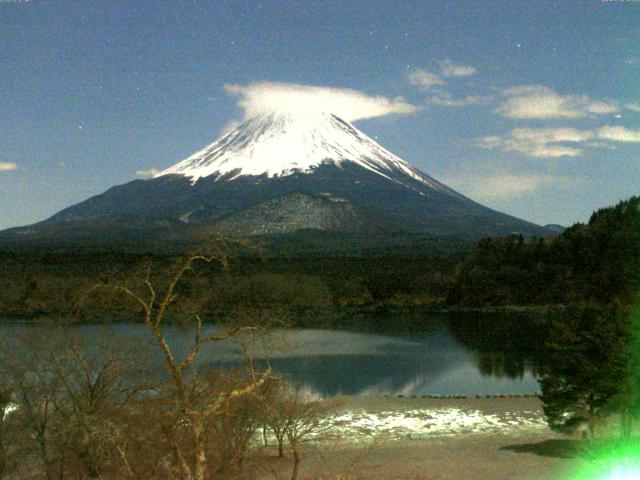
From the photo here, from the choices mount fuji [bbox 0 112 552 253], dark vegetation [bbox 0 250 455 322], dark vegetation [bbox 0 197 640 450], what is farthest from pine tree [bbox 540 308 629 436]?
mount fuji [bbox 0 112 552 253]

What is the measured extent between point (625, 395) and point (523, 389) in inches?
455

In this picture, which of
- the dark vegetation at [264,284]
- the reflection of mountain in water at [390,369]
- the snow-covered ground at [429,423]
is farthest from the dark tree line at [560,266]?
the snow-covered ground at [429,423]

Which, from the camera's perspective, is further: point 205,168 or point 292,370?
point 205,168

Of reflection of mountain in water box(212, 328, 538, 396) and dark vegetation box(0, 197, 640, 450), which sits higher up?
dark vegetation box(0, 197, 640, 450)

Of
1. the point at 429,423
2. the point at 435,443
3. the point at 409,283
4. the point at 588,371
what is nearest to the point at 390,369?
the point at 429,423

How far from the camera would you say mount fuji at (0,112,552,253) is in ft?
407

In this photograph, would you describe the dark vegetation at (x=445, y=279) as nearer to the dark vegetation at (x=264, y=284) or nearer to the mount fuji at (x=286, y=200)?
the dark vegetation at (x=264, y=284)

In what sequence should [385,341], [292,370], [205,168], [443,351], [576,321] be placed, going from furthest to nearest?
[205,168] → [385,341] → [443,351] → [292,370] → [576,321]

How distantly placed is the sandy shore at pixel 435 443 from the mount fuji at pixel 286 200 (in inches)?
3441

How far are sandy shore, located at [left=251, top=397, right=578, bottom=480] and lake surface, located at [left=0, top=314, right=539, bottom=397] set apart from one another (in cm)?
254

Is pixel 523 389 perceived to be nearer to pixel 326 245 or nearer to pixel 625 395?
pixel 625 395

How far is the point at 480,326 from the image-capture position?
46.2 m

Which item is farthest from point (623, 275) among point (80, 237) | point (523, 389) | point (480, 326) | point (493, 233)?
point (80, 237)

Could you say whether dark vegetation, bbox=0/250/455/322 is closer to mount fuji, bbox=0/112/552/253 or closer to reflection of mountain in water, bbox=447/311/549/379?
reflection of mountain in water, bbox=447/311/549/379
